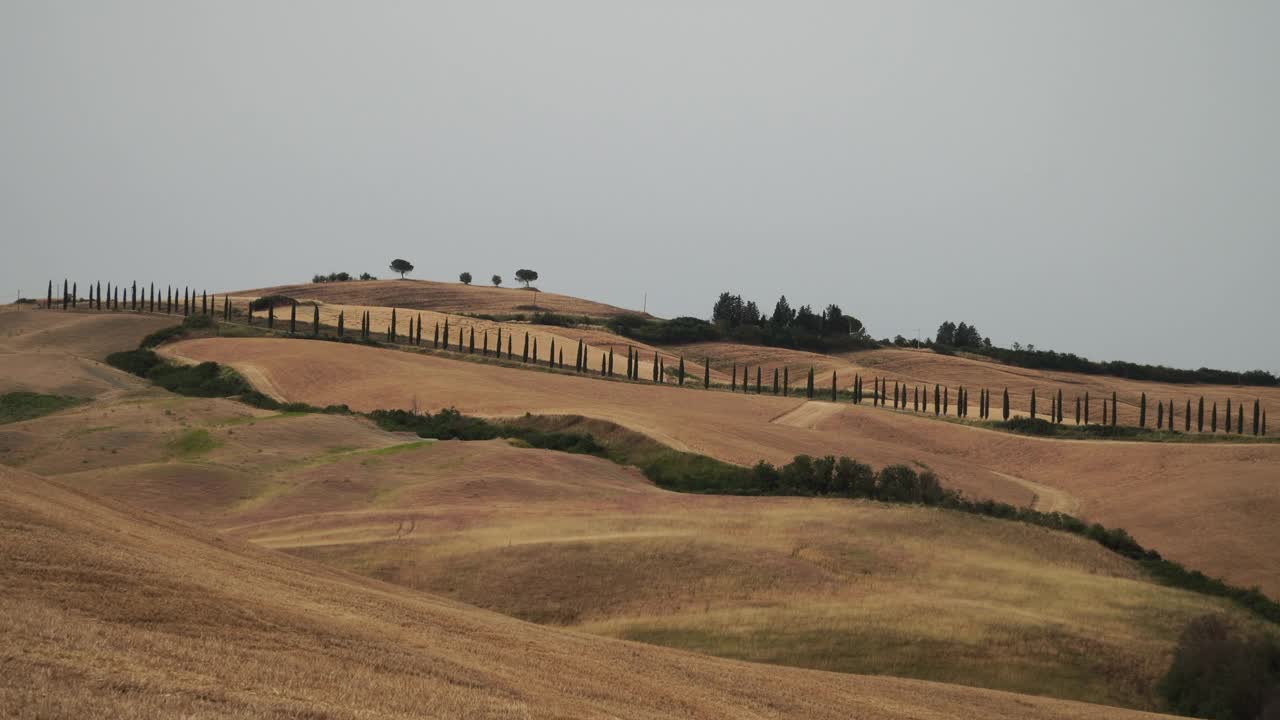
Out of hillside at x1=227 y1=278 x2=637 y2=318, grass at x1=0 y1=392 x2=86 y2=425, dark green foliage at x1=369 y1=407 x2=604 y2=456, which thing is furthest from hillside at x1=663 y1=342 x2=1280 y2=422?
grass at x1=0 y1=392 x2=86 y2=425

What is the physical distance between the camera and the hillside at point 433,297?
174875 millimetres

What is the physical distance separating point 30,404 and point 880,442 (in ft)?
165

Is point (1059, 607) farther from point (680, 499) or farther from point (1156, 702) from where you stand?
point (680, 499)

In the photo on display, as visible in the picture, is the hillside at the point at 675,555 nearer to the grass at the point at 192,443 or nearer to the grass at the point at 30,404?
the grass at the point at 192,443

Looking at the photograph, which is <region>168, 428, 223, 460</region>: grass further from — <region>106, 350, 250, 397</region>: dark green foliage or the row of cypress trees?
the row of cypress trees

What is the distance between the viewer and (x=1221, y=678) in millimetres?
32125

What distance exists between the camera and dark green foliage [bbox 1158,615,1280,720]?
31641 mm

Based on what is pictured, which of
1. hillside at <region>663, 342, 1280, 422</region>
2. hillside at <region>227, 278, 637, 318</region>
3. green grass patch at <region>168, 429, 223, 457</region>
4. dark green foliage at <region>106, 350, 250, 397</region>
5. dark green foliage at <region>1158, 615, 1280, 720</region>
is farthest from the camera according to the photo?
hillside at <region>227, 278, 637, 318</region>

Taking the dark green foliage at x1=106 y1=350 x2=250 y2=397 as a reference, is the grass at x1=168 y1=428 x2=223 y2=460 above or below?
below

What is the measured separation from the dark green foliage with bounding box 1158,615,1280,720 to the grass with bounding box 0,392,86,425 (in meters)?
56.5

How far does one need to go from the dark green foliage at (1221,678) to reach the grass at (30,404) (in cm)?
5652

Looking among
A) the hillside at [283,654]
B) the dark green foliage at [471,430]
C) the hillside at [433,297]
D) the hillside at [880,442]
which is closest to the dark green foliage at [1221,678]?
the hillside at [283,654]

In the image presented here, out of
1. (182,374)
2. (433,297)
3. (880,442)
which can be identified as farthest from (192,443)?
(433,297)

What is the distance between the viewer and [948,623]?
34.3 metres
